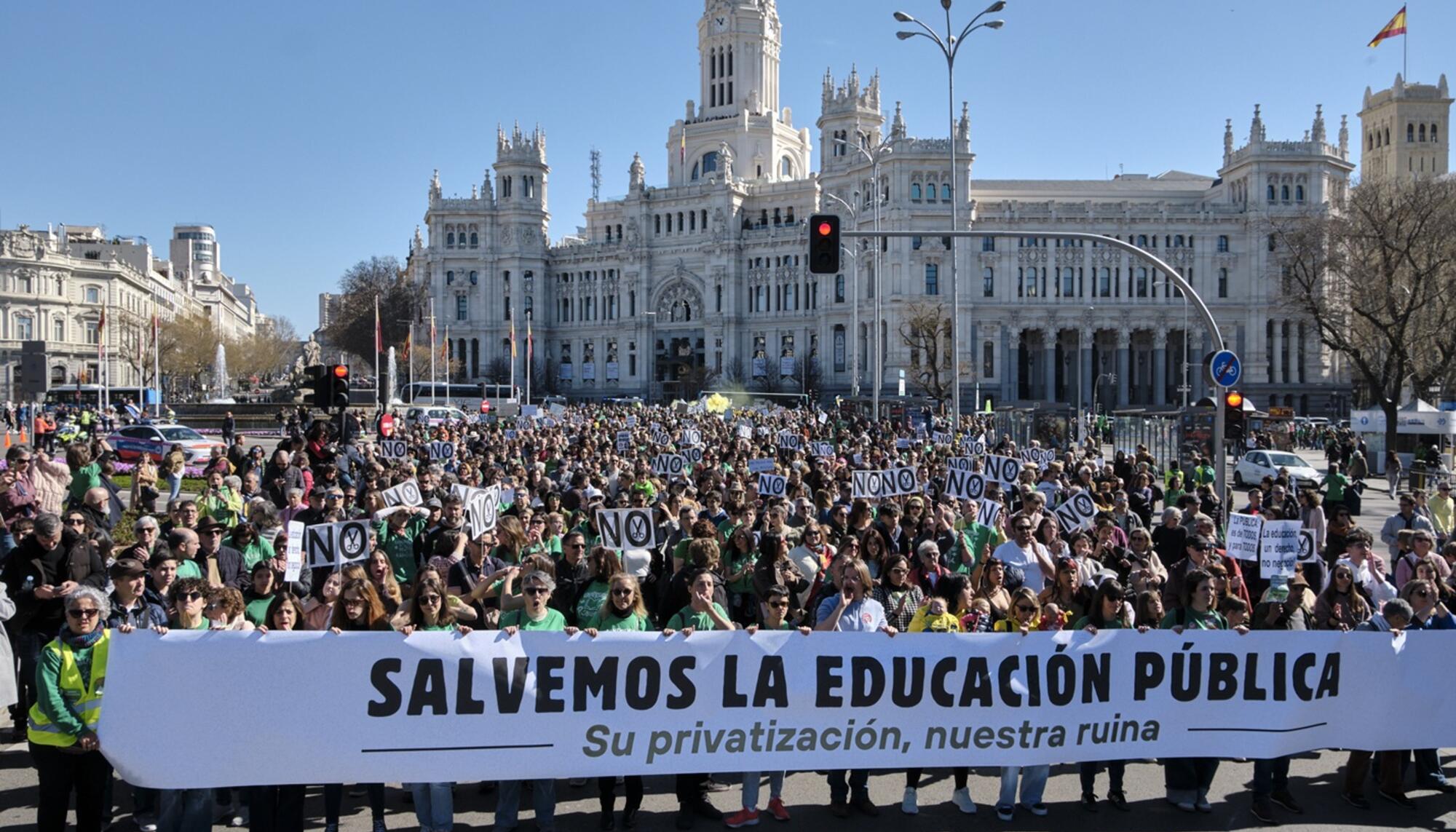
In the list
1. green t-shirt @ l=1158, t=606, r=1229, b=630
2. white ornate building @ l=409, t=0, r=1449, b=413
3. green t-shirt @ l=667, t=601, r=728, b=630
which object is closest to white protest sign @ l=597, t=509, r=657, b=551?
green t-shirt @ l=667, t=601, r=728, b=630

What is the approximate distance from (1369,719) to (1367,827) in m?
0.68

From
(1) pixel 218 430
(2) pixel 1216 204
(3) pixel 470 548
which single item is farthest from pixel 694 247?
(3) pixel 470 548

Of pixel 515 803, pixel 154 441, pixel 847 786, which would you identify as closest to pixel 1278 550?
pixel 847 786

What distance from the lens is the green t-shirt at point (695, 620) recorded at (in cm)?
727

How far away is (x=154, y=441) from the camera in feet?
104

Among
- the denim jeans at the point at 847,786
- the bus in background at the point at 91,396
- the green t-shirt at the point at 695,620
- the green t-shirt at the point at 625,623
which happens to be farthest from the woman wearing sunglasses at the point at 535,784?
the bus in background at the point at 91,396

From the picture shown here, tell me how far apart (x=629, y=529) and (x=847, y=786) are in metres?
4.02

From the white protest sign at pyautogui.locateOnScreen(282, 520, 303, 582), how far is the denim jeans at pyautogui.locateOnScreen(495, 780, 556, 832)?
3391 millimetres

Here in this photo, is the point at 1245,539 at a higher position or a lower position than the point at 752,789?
higher

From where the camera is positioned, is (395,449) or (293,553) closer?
(293,553)

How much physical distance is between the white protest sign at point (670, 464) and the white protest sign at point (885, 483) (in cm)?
413

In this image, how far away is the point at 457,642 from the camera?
6699 millimetres

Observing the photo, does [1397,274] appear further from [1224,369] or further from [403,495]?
[403,495]

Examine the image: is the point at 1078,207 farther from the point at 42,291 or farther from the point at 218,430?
the point at 42,291
